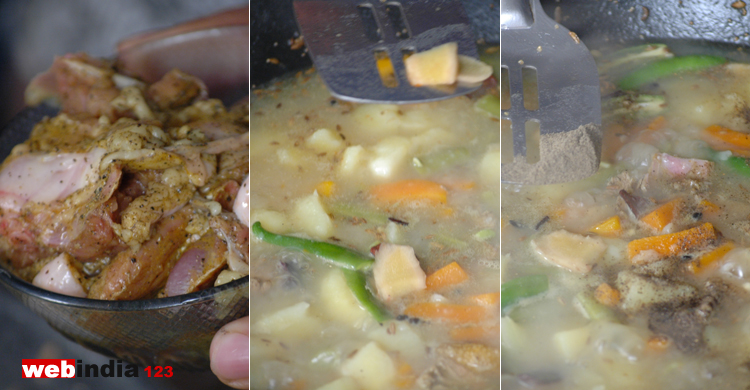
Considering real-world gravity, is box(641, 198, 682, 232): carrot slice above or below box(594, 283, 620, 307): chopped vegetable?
above

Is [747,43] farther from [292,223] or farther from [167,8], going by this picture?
[167,8]

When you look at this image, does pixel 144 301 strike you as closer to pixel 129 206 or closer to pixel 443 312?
pixel 129 206

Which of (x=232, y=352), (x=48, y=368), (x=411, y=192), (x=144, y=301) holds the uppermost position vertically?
(x=411, y=192)

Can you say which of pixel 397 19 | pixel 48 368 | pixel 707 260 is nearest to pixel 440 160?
pixel 397 19

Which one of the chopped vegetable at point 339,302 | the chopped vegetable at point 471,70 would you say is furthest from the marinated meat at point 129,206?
the chopped vegetable at point 471,70

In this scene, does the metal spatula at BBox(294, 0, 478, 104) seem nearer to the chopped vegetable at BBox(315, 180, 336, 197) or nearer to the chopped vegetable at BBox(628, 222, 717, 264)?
the chopped vegetable at BBox(315, 180, 336, 197)

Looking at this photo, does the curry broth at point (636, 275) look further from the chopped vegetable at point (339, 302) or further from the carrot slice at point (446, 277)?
the chopped vegetable at point (339, 302)

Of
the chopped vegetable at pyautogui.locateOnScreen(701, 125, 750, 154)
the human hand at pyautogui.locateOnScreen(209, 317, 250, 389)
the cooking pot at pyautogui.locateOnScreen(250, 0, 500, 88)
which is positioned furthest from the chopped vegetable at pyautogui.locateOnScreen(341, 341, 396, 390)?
the chopped vegetable at pyautogui.locateOnScreen(701, 125, 750, 154)
